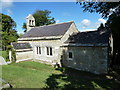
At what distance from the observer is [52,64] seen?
14.9 m

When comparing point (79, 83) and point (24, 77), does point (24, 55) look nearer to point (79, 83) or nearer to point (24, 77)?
point (24, 77)

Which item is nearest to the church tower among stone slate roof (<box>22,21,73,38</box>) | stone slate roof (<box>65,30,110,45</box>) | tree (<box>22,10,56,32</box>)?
stone slate roof (<box>22,21,73,38</box>)

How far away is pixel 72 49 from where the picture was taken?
13234 millimetres

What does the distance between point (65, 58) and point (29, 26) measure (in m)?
15.2

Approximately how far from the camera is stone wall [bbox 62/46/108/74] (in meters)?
10.4

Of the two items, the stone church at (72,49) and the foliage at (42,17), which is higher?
the foliage at (42,17)

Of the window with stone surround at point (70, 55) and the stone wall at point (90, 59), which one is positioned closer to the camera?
the stone wall at point (90, 59)

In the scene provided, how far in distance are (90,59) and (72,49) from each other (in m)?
3.04

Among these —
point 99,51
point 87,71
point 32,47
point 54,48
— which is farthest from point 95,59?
point 32,47

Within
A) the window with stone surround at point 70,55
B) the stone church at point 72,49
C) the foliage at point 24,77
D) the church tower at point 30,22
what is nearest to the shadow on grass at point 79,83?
the foliage at point 24,77

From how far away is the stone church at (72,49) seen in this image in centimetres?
1076

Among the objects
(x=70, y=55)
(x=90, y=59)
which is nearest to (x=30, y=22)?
(x=70, y=55)

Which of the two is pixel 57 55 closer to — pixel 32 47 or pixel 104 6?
pixel 32 47

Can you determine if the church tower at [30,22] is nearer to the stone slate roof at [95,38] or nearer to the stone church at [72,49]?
the stone church at [72,49]
